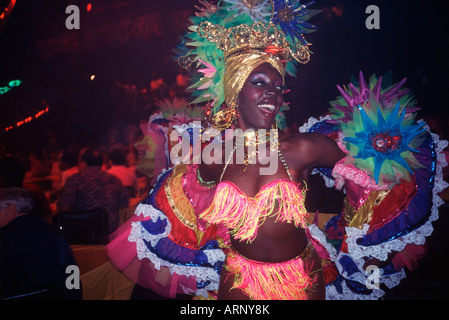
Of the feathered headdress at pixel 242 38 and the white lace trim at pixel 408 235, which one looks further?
the feathered headdress at pixel 242 38

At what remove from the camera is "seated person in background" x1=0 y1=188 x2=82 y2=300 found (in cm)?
190

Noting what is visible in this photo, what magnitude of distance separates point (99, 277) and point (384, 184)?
2526 millimetres

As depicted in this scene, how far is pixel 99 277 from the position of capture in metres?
2.73

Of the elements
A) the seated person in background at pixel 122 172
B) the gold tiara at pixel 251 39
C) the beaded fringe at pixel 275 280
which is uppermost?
the gold tiara at pixel 251 39

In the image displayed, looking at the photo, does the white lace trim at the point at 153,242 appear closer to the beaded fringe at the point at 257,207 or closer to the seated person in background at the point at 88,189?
the beaded fringe at the point at 257,207

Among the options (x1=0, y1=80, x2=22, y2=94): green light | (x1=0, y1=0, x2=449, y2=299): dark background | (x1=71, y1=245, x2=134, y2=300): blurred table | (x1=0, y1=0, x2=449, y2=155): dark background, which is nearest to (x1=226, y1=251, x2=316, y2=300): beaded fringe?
(x1=71, y1=245, x2=134, y2=300): blurred table

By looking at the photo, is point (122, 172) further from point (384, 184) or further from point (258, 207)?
point (384, 184)

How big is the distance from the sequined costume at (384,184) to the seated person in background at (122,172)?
12.9 feet

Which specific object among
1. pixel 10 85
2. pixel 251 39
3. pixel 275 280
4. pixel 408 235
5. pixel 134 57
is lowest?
pixel 275 280

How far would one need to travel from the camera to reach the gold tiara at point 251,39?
1770 millimetres

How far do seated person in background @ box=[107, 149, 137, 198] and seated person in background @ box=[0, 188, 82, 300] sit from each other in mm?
2817

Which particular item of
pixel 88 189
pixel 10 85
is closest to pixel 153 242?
pixel 88 189

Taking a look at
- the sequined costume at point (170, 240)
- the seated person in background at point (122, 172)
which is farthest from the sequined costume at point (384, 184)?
the seated person in background at point (122, 172)
